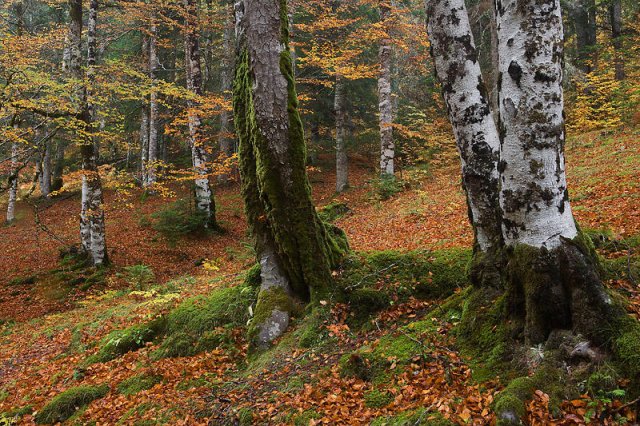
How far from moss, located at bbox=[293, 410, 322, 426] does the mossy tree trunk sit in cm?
173

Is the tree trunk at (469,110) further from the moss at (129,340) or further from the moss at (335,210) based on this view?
the moss at (335,210)

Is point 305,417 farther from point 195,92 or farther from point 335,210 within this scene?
point 195,92

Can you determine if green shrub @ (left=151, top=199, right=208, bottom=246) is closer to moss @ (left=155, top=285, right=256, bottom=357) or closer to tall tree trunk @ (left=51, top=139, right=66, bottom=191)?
moss @ (left=155, top=285, right=256, bottom=357)

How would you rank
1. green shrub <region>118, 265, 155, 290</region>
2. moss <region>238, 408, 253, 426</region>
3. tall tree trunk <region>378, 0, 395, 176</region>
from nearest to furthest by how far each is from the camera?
moss <region>238, 408, 253, 426</region> → green shrub <region>118, 265, 155, 290</region> → tall tree trunk <region>378, 0, 395, 176</region>

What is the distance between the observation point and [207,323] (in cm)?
652

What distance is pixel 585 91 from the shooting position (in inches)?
754

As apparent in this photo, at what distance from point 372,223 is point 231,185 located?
14250mm

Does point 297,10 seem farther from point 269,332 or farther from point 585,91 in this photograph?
point 269,332

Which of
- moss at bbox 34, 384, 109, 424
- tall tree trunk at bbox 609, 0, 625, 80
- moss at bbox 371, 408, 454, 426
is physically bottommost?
moss at bbox 34, 384, 109, 424

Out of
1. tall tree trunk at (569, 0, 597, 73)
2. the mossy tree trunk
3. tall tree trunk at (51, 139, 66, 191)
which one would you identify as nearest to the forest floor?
the mossy tree trunk

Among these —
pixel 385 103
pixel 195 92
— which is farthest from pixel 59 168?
pixel 385 103

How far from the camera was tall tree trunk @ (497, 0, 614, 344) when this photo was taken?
3227mm

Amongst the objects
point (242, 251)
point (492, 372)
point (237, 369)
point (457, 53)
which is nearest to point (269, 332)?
point (237, 369)

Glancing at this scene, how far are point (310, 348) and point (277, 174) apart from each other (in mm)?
2339
